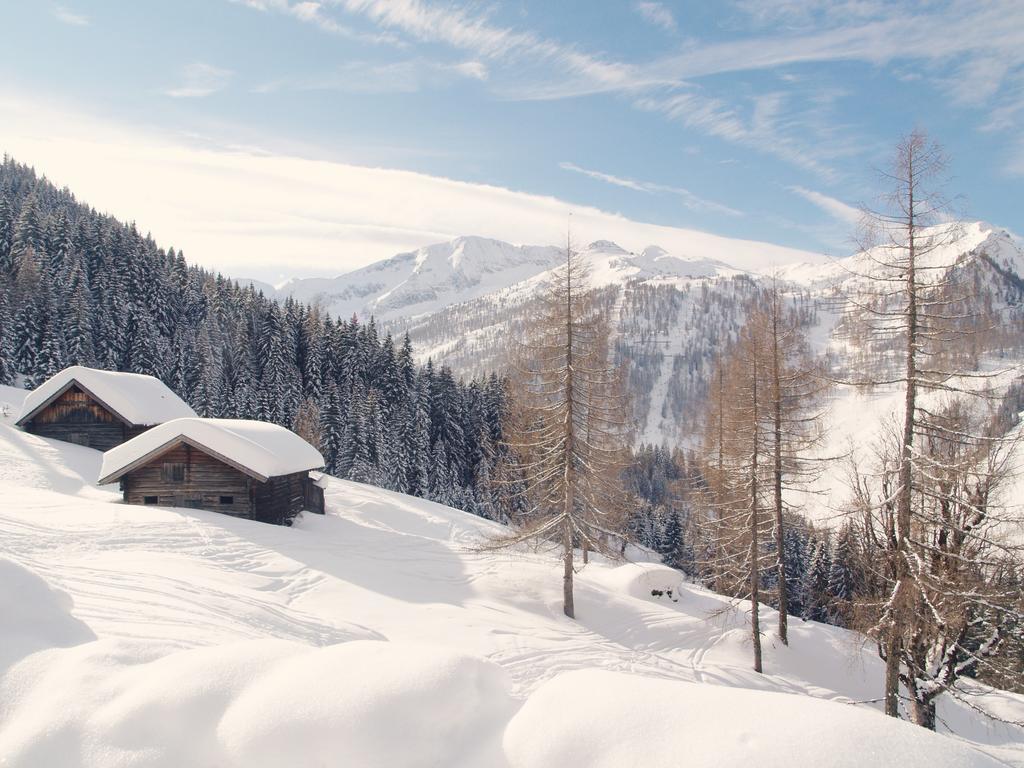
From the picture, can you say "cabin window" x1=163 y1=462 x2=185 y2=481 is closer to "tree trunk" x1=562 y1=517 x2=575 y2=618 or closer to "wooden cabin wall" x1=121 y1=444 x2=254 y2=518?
"wooden cabin wall" x1=121 y1=444 x2=254 y2=518

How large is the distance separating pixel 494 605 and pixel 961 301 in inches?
577

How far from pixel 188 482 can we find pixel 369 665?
72.0ft

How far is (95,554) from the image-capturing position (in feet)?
47.9

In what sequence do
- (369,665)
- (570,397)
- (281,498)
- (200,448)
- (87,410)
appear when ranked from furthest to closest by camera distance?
(87,410) → (281,498) → (200,448) → (570,397) → (369,665)

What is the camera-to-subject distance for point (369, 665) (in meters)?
4.18

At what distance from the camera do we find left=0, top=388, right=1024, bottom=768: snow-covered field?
3467 mm

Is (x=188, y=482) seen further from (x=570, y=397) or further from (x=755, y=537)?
(x=755, y=537)

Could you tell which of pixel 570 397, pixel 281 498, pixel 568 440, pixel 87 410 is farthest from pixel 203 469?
pixel 570 397

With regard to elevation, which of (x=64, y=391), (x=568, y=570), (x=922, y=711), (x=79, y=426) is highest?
(x=64, y=391)

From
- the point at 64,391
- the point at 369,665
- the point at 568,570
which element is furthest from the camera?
the point at 64,391

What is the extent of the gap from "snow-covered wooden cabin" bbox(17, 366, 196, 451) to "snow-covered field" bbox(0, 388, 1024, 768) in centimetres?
864

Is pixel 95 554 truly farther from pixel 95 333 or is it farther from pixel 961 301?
pixel 95 333

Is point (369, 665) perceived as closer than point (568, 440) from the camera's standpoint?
Yes

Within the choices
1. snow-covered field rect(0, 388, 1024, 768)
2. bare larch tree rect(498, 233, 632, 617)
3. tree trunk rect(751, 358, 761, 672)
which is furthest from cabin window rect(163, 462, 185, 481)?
tree trunk rect(751, 358, 761, 672)
